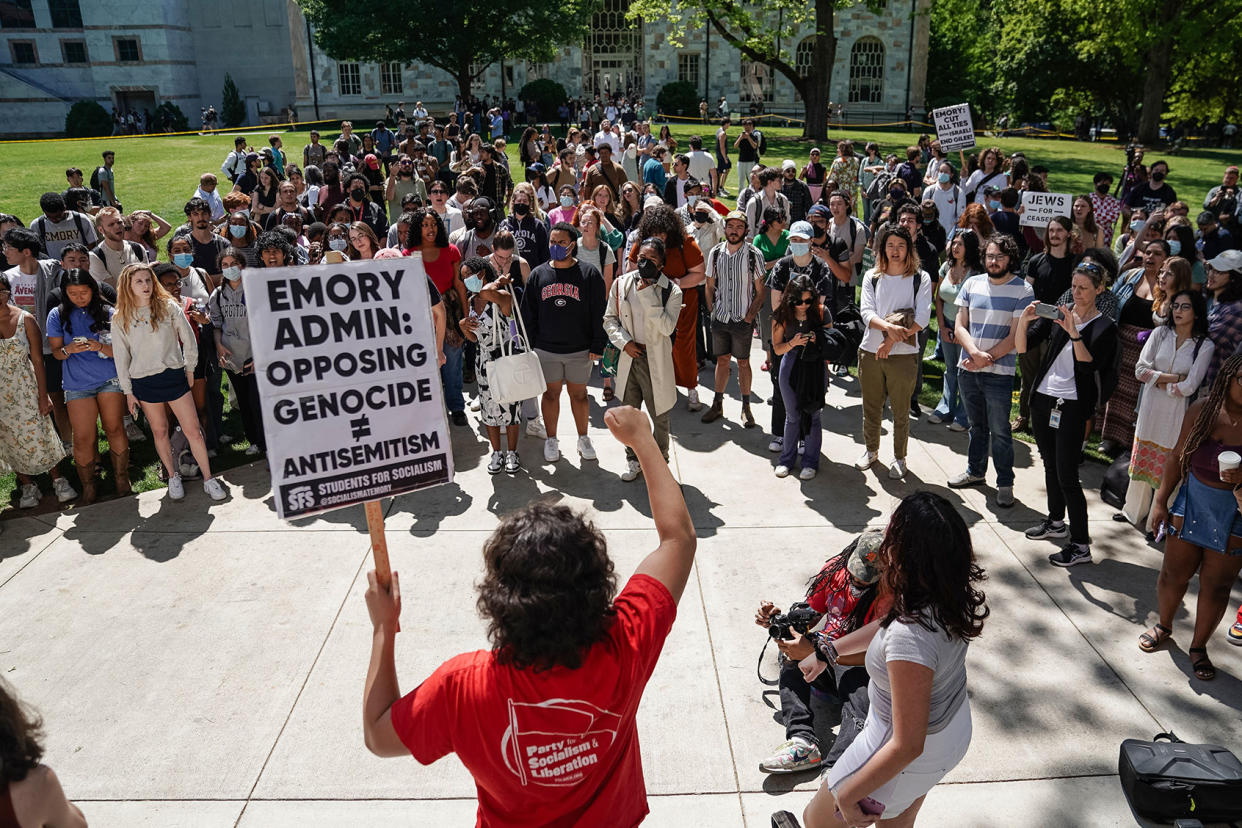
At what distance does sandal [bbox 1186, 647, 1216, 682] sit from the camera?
17.0ft

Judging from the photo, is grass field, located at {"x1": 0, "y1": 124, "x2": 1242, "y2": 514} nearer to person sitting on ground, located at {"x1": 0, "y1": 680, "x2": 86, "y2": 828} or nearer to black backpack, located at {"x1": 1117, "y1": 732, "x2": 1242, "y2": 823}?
person sitting on ground, located at {"x1": 0, "y1": 680, "x2": 86, "y2": 828}

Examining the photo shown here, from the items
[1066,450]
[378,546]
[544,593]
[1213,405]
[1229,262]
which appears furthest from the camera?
[1229,262]

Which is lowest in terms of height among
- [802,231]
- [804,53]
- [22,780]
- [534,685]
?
[22,780]

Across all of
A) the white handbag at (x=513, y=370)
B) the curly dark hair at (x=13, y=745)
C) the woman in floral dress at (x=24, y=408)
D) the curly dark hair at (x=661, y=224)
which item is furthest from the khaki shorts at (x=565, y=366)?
the curly dark hair at (x=13, y=745)

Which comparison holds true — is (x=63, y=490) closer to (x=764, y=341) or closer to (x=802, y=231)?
(x=764, y=341)

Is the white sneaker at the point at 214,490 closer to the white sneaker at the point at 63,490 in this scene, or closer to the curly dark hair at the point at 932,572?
the white sneaker at the point at 63,490

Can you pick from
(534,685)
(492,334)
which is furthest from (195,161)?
(534,685)

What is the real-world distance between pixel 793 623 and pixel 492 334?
4309 millimetres

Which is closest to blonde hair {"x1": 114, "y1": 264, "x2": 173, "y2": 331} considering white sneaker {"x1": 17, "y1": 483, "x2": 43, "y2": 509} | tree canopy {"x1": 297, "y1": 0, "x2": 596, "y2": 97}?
white sneaker {"x1": 17, "y1": 483, "x2": 43, "y2": 509}

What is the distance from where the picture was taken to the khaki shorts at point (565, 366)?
26.3ft

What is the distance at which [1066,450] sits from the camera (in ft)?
20.7

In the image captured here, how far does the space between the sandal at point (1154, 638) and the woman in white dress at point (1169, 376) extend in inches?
30.6

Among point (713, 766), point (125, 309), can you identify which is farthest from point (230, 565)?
point (713, 766)

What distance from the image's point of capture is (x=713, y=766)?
181 inches
